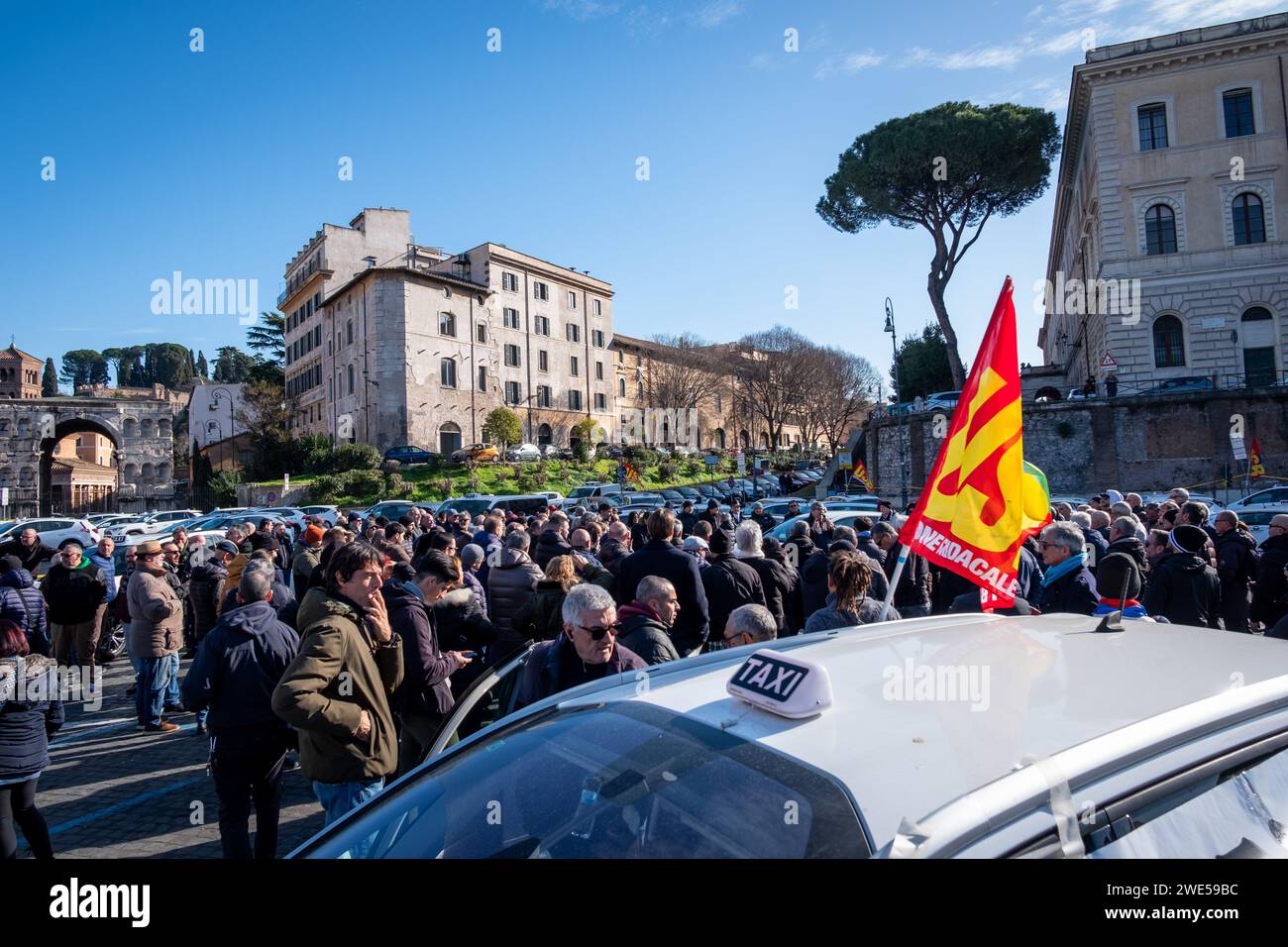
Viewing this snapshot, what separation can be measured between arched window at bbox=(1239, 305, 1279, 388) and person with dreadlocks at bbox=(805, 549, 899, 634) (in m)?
37.2

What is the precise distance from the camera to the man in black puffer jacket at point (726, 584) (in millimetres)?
6688

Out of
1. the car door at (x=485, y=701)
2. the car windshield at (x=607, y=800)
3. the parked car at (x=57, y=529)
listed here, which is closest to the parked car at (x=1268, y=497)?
the car door at (x=485, y=701)

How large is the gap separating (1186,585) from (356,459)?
43357 mm

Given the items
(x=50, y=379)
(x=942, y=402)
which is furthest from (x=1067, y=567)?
(x=50, y=379)

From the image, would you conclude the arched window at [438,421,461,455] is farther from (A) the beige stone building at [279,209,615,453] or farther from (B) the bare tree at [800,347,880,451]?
(B) the bare tree at [800,347,880,451]

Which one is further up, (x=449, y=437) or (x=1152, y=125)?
(x=1152, y=125)

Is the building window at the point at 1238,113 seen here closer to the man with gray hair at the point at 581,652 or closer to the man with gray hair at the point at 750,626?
the man with gray hair at the point at 750,626

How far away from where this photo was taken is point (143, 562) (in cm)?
749

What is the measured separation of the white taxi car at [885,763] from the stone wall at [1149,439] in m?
28.4

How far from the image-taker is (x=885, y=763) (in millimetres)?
1525

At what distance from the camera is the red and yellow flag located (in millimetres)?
3625

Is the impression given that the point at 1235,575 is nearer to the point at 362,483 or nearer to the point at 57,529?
the point at 57,529
